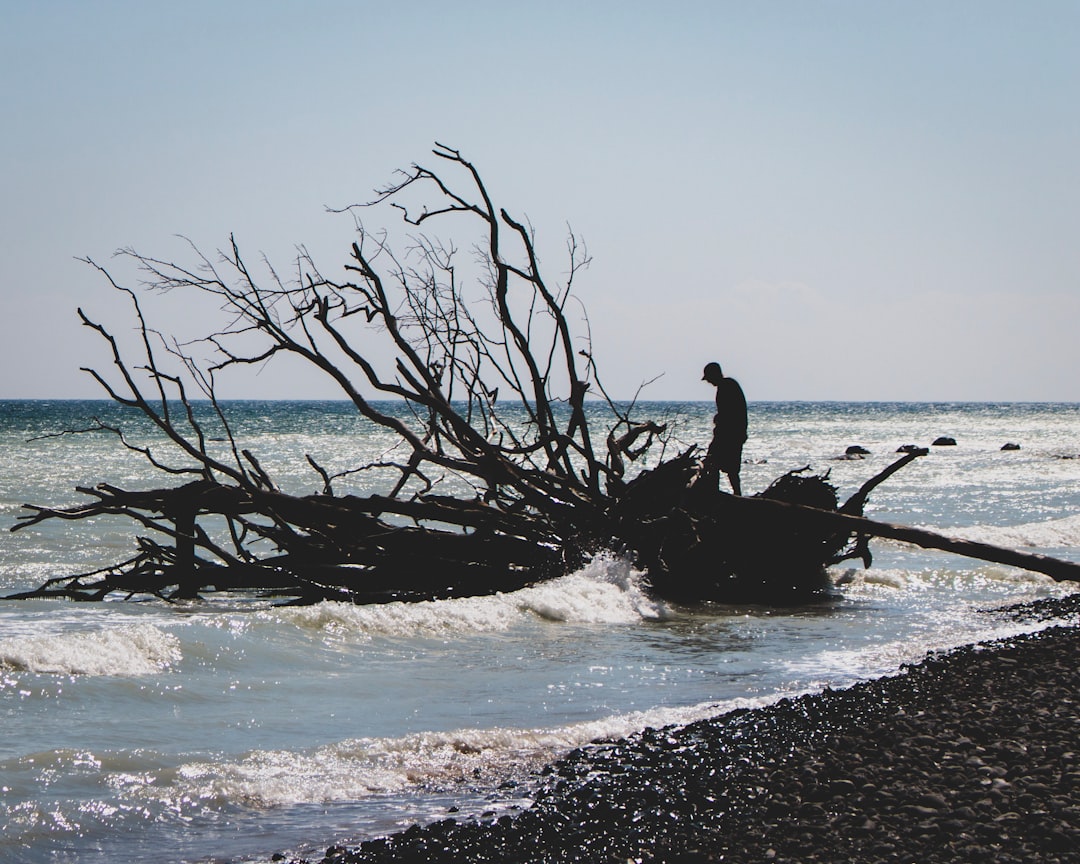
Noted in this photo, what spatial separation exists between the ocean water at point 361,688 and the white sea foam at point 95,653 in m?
0.02

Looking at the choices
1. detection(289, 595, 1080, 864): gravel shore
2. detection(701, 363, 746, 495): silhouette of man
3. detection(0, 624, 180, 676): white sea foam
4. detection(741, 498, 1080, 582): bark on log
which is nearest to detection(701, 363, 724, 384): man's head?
detection(701, 363, 746, 495): silhouette of man

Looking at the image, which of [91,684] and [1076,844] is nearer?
[1076,844]

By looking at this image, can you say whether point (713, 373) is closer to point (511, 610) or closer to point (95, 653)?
point (511, 610)

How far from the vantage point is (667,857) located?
3.87m

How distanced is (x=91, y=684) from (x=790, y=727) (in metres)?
3.98

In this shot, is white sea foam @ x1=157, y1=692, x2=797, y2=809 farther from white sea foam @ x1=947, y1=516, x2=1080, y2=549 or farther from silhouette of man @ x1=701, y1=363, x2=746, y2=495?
white sea foam @ x1=947, y1=516, x2=1080, y2=549

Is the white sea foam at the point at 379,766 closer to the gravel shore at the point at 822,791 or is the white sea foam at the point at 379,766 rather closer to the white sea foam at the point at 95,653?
the gravel shore at the point at 822,791

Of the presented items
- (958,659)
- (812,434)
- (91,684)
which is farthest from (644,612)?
(812,434)

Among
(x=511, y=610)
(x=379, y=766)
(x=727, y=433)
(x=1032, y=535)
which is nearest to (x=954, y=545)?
(x=727, y=433)

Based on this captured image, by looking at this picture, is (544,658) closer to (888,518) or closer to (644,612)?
(644,612)

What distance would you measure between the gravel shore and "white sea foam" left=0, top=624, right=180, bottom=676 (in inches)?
128

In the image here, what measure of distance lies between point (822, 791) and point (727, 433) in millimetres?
6165

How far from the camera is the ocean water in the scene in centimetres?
450

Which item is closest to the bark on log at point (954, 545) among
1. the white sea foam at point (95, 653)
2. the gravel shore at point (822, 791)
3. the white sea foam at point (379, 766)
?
the gravel shore at point (822, 791)
